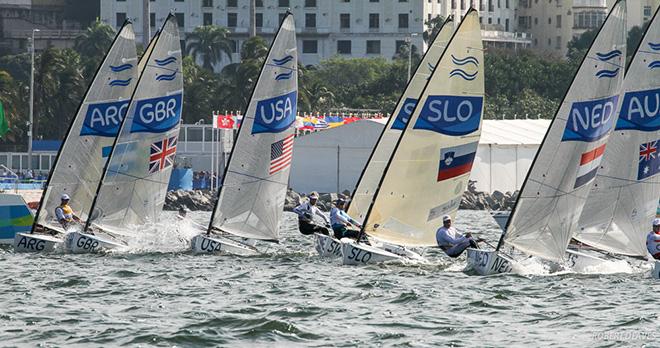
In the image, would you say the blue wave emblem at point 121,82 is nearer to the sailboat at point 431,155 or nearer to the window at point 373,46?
the sailboat at point 431,155

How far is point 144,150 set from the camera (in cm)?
4241

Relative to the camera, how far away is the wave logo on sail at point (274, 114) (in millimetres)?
40594

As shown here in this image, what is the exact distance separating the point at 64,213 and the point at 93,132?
2.48 metres

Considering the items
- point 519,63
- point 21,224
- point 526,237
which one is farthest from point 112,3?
point 526,237

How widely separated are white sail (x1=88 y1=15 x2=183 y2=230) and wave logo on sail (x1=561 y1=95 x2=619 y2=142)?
38.1 feet

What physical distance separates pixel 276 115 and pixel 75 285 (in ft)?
29.4

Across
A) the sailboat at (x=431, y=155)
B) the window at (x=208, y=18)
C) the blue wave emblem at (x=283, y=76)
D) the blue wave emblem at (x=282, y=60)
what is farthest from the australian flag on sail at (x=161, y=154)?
the window at (x=208, y=18)

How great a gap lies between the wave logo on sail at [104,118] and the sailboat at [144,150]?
37.9 inches

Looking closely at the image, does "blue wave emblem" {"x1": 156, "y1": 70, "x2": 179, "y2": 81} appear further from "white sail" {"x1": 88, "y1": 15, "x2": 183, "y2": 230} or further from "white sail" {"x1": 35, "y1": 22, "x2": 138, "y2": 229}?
"white sail" {"x1": 35, "y1": 22, "x2": 138, "y2": 229}

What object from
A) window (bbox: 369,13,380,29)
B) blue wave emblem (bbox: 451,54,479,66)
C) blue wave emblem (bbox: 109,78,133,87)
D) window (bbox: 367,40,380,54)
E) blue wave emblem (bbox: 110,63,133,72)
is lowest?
blue wave emblem (bbox: 109,78,133,87)

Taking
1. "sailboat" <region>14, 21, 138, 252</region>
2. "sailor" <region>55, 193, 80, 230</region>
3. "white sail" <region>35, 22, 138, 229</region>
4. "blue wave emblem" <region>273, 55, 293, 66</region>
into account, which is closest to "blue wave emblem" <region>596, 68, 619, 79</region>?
"blue wave emblem" <region>273, 55, 293, 66</region>

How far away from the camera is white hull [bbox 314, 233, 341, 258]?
129 ft

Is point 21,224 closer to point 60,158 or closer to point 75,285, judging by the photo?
point 60,158

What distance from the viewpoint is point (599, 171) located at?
121 ft
